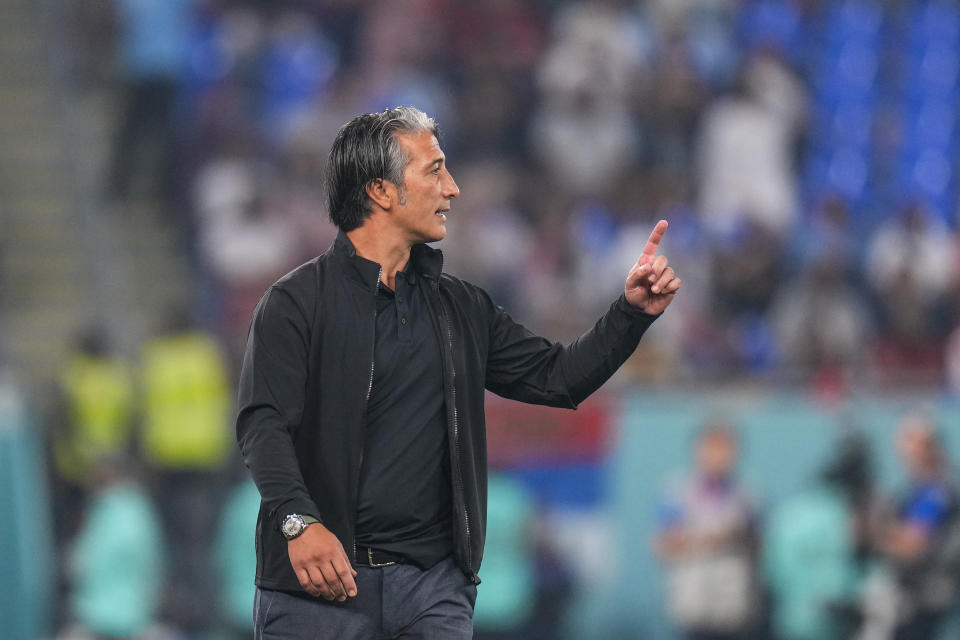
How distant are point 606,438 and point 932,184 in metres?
4.20

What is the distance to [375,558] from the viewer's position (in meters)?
3.81

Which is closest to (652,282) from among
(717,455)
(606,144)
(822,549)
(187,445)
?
(822,549)

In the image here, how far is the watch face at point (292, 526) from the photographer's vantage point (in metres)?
3.53

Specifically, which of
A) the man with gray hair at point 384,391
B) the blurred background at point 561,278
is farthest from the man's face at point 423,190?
the blurred background at point 561,278

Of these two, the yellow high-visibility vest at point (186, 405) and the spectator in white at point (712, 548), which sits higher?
the yellow high-visibility vest at point (186, 405)

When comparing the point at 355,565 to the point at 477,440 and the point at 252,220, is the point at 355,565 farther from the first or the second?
the point at 252,220

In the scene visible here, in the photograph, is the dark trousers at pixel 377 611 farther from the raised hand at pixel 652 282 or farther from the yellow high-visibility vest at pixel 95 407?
the yellow high-visibility vest at pixel 95 407

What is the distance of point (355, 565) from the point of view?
378 cm

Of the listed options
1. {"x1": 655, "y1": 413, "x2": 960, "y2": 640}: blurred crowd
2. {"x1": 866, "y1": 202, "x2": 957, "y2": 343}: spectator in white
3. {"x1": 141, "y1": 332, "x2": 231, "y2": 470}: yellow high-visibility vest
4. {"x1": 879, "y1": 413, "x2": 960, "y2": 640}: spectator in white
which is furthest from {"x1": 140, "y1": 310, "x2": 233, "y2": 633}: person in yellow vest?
{"x1": 866, "y1": 202, "x2": 957, "y2": 343}: spectator in white

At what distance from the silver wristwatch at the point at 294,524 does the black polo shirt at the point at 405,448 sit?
0.83 feet

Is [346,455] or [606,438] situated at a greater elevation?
[346,455]

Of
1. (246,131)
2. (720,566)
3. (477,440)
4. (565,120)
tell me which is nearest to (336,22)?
(246,131)

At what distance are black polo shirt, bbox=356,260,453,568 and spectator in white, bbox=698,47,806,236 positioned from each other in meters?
7.35

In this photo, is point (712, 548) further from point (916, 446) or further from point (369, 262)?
point (369, 262)
